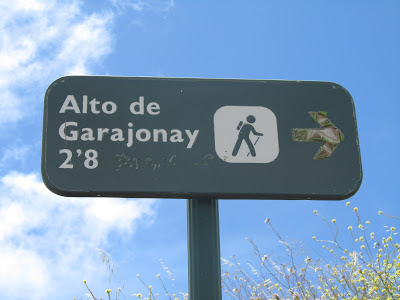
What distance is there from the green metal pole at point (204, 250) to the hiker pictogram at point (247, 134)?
26 centimetres

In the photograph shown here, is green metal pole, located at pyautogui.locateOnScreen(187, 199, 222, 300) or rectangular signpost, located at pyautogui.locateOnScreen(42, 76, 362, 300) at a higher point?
rectangular signpost, located at pyautogui.locateOnScreen(42, 76, 362, 300)

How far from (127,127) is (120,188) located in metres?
0.28

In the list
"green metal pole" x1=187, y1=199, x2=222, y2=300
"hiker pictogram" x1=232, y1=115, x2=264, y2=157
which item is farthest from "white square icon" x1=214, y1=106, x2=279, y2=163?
"green metal pole" x1=187, y1=199, x2=222, y2=300

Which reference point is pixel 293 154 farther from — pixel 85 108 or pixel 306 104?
pixel 85 108

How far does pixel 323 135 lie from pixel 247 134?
367 millimetres

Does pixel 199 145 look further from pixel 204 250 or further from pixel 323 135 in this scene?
pixel 323 135

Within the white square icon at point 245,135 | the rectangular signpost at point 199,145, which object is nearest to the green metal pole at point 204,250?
the rectangular signpost at point 199,145

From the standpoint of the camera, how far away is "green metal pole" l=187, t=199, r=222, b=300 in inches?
86.2

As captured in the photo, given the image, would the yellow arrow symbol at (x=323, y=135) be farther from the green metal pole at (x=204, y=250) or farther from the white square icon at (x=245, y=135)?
the green metal pole at (x=204, y=250)

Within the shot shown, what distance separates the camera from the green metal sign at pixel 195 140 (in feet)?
7.57

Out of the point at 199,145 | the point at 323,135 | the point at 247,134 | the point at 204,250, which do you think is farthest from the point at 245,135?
the point at 204,250

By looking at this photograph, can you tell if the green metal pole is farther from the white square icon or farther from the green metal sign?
the white square icon

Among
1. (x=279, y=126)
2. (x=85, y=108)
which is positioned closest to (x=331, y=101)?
(x=279, y=126)

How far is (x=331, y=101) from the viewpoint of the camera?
265cm
